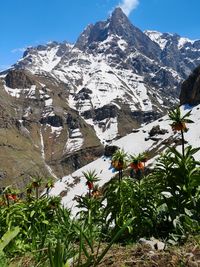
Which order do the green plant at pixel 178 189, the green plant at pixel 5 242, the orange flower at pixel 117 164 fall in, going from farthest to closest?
the orange flower at pixel 117 164
the green plant at pixel 178 189
the green plant at pixel 5 242

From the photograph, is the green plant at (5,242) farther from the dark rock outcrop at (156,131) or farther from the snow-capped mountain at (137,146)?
the dark rock outcrop at (156,131)

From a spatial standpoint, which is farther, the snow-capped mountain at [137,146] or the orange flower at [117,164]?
the snow-capped mountain at [137,146]

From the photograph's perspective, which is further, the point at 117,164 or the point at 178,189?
the point at 117,164

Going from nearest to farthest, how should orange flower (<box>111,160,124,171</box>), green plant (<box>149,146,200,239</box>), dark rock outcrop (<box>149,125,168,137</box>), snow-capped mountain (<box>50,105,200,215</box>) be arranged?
green plant (<box>149,146,200,239</box>) → orange flower (<box>111,160,124,171</box>) → snow-capped mountain (<box>50,105,200,215</box>) → dark rock outcrop (<box>149,125,168,137</box>)

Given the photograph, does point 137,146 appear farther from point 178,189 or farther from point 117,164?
point 178,189

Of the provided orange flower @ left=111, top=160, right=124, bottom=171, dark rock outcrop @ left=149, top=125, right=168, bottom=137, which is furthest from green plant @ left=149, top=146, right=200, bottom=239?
dark rock outcrop @ left=149, top=125, right=168, bottom=137

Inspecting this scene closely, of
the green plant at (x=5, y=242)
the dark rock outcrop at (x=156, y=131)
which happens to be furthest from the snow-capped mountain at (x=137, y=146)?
the green plant at (x=5, y=242)

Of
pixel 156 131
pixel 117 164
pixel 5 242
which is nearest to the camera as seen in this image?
pixel 5 242

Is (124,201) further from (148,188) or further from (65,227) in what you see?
(65,227)

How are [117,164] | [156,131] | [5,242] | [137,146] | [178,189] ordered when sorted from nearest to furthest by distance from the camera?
[5,242], [178,189], [117,164], [137,146], [156,131]

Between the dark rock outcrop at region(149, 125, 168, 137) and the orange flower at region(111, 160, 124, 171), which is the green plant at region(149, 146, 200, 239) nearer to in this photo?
the orange flower at region(111, 160, 124, 171)

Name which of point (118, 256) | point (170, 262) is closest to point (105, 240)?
point (118, 256)

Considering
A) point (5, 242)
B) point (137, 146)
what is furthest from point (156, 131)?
point (5, 242)

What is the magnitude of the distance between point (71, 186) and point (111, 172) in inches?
563
